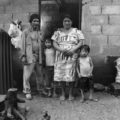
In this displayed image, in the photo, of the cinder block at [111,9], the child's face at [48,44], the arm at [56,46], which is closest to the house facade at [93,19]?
the cinder block at [111,9]

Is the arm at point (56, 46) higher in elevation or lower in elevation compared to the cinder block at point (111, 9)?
lower

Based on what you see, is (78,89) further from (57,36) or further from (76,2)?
(76,2)

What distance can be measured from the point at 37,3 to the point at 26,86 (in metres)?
2.04

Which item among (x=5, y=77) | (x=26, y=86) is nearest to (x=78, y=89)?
(x=26, y=86)

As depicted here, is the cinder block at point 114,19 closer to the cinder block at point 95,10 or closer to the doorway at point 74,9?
the cinder block at point 95,10

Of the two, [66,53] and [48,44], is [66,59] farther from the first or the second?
[48,44]

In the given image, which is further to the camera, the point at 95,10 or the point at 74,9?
the point at 74,9

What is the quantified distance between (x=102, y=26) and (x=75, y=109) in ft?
7.30

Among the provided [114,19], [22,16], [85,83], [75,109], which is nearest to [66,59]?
[85,83]

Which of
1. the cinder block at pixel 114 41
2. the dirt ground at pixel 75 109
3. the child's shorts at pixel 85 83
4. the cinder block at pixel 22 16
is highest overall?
the cinder block at pixel 22 16

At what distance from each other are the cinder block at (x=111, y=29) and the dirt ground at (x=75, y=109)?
1486mm

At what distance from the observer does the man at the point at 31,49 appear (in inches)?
215

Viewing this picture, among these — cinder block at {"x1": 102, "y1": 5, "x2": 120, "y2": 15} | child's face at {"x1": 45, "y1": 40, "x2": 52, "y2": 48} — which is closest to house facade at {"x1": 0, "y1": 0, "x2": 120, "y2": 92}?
cinder block at {"x1": 102, "y1": 5, "x2": 120, "y2": 15}

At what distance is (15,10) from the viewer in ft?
21.2
